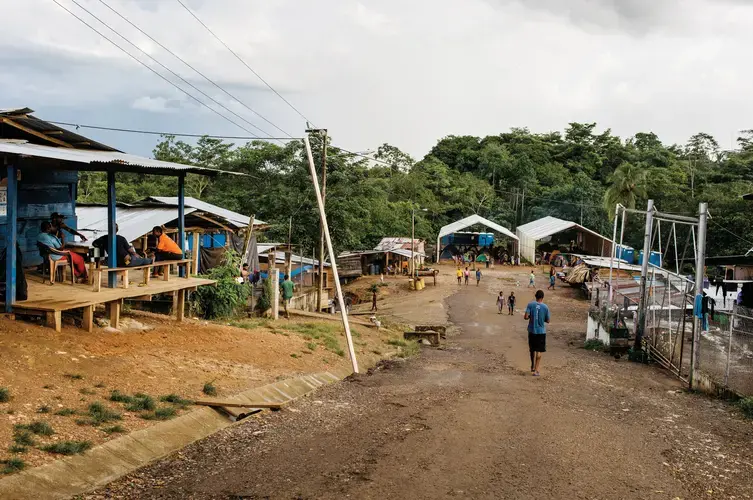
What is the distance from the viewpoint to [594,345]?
2367 cm

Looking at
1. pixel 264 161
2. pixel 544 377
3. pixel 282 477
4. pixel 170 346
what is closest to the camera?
pixel 282 477

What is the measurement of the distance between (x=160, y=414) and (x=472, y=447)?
399cm

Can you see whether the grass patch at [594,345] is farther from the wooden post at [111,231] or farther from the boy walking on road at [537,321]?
the wooden post at [111,231]

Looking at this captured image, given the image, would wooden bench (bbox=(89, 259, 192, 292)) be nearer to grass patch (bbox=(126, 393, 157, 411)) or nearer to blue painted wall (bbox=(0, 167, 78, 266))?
blue painted wall (bbox=(0, 167, 78, 266))

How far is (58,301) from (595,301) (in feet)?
68.3

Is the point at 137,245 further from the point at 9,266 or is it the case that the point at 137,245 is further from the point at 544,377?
the point at 544,377

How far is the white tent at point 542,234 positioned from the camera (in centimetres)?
5600

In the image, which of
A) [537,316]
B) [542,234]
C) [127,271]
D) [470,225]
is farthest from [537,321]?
[470,225]

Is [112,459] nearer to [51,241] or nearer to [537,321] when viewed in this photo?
[51,241]

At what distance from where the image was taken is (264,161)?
149 feet

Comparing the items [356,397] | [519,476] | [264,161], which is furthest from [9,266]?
[264,161]

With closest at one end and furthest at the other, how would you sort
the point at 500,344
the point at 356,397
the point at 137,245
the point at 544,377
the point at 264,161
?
the point at 356,397, the point at 544,377, the point at 137,245, the point at 500,344, the point at 264,161

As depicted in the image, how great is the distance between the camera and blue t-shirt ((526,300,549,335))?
1362 cm

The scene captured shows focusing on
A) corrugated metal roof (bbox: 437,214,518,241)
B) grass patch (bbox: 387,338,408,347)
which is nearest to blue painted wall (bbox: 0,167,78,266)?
grass patch (bbox: 387,338,408,347)
